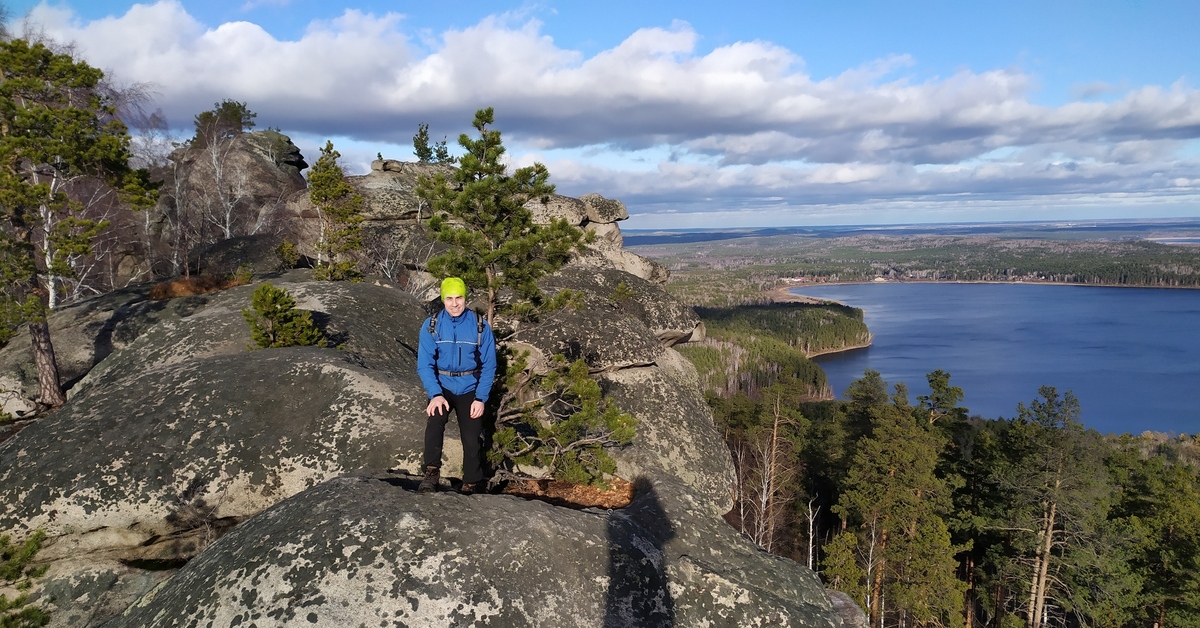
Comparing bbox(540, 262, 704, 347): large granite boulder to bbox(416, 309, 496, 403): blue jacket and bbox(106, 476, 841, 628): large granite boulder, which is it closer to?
bbox(416, 309, 496, 403): blue jacket

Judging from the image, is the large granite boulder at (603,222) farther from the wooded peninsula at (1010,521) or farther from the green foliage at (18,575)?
the green foliage at (18,575)

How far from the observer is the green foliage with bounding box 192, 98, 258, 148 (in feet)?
146

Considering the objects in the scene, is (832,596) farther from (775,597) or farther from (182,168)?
(182,168)

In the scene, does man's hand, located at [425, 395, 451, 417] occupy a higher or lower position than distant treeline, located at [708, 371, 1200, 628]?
higher

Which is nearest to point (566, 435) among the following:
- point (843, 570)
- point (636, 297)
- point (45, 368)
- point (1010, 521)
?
point (45, 368)

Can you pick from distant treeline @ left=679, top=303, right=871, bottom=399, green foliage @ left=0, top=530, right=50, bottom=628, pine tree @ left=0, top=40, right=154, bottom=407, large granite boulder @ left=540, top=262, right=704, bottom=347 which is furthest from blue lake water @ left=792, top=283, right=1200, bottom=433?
green foliage @ left=0, top=530, right=50, bottom=628

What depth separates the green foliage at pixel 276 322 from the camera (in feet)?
41.5

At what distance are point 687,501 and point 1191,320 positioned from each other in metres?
269

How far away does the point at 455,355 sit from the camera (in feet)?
26.1

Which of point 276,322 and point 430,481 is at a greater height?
point 276,322

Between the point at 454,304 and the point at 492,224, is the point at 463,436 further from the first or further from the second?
the point at 492,224

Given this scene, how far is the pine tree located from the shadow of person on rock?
13596 millimetres

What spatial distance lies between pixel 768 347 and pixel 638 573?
512ft

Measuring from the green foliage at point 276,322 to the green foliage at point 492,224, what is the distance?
4.87 metres
